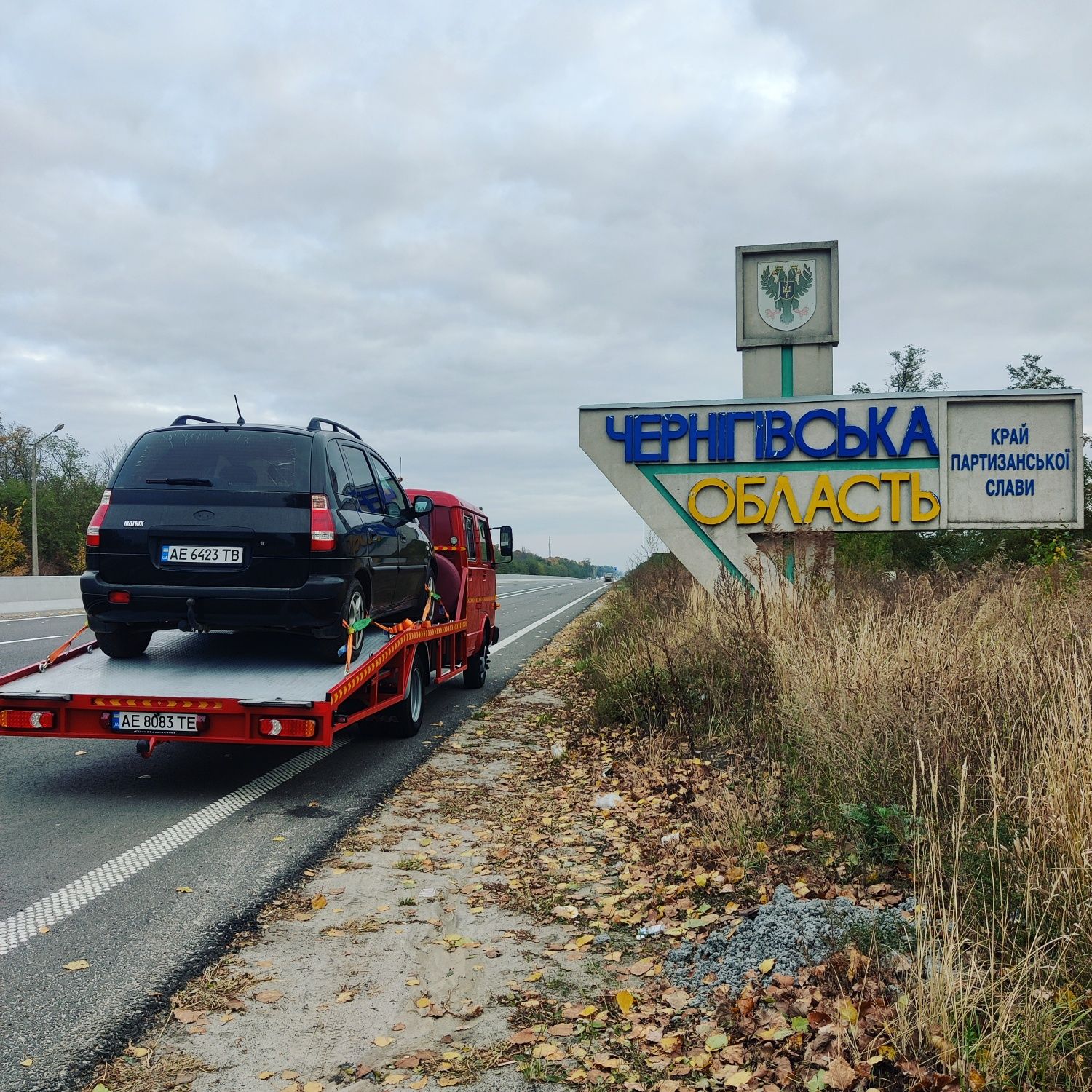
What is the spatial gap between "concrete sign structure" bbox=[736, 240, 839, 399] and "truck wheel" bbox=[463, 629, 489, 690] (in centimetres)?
544

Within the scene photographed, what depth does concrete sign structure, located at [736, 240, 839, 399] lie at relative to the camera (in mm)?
14938

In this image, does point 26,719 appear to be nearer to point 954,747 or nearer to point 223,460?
point 223,460

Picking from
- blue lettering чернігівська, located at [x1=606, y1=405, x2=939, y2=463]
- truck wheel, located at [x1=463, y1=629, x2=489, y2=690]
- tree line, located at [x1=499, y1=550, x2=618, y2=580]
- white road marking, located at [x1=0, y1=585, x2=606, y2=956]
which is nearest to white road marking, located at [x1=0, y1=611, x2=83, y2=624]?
truck wheel, located at [x1=463, y1=629, x2=489, y2=690]

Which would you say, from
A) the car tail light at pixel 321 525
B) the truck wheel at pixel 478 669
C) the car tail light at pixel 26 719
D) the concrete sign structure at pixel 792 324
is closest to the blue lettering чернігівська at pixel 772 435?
the concrete sign structure at pixel 792 324

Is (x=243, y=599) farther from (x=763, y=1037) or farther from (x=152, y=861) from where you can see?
(x=763, y=1037)

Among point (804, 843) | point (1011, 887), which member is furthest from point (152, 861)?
point (1011, 887)

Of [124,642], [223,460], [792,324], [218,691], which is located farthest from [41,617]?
[218,691]

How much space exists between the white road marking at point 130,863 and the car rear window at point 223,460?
7.04ft

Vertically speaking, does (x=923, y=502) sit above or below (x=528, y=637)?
above

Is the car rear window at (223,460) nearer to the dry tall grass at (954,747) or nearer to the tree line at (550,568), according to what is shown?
the dry tall grass at (954,747)

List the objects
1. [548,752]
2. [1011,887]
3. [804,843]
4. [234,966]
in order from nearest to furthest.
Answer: [1011,887]
[234,966]
[804,843]
[548,752]

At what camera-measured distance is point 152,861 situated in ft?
17.9

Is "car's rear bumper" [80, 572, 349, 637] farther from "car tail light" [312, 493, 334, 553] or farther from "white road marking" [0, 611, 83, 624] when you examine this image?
"white road marking" [0, 611, 83, 624]

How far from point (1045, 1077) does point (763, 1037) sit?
2.85 ft
